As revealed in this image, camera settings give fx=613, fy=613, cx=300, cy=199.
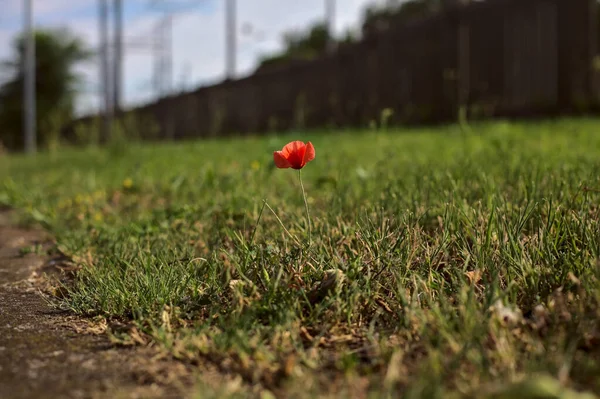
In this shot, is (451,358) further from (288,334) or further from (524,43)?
(524,43)

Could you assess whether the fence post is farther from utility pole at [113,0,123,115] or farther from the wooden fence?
utility pole at [113,0,123,115]

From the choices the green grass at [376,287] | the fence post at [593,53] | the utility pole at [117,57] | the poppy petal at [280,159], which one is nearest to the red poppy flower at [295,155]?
the poppy petal at [280,159]

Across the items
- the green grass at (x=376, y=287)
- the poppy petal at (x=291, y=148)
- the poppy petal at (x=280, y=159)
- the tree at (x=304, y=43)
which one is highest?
the tree at (x=304, y=43)

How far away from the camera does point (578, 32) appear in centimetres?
753

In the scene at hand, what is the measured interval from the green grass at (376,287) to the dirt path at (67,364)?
0.23ft

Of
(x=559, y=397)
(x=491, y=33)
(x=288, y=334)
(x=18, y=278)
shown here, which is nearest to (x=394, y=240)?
(x=288, y=334)

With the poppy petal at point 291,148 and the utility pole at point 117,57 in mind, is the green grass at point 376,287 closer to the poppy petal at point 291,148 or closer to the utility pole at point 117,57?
the poppy petal at point 291,148

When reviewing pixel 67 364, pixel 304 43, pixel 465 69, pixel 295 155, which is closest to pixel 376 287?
pixel 295 155

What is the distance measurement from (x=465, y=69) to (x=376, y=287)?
8.07m

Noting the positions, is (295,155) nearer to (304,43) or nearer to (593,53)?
(593,53)

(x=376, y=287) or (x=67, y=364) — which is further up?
(x=376, y=287)

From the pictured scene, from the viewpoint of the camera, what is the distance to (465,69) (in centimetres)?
902

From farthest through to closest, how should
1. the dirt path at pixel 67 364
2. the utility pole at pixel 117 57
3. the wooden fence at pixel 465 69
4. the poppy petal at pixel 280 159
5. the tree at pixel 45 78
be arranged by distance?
1. the tree at pixel 45 78
2. the utility pole at pixel 117 57
3. the wooden fence at pixel 465 69
4. the poppy petal at pixel 280 159
5. the dirt path at pixel 67 364

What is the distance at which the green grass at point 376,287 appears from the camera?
1171 mm
